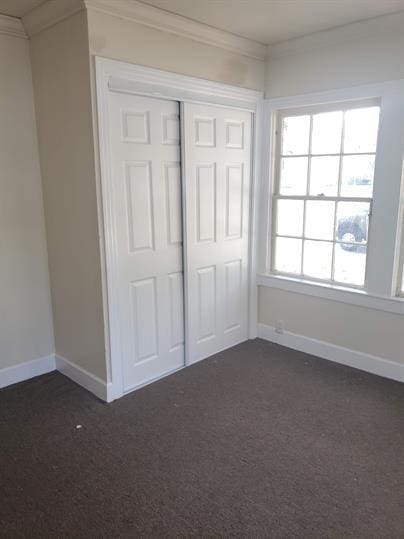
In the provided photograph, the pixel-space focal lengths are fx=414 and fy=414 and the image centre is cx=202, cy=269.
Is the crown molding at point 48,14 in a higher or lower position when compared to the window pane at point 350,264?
higher

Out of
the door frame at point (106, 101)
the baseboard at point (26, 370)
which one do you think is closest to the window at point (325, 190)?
the door frame at point (106, 101)

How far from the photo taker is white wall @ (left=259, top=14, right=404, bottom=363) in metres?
2.82

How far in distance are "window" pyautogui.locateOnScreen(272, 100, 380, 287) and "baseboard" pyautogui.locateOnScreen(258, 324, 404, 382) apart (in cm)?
55

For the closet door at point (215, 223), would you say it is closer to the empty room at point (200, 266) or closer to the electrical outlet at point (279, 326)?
the empty room at point (200, 266)

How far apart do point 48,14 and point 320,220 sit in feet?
7.87

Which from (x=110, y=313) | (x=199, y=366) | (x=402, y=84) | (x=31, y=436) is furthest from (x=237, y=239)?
(x=31, y=436)

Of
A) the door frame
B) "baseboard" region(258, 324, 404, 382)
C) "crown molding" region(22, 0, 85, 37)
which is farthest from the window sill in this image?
"crown molding" region(22, 0, 85, 37)

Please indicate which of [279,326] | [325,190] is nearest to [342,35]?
[325,190]

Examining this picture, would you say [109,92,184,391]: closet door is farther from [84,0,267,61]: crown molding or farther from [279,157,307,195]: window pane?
[279,157,307,195]: window pane

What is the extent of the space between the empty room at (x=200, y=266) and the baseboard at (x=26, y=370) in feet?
0.05

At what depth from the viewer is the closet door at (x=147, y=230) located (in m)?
2.69

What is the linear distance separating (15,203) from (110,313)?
1.07m

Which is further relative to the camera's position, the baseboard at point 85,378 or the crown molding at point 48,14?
the baseboard at point 85,378

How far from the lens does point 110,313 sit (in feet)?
9.00
